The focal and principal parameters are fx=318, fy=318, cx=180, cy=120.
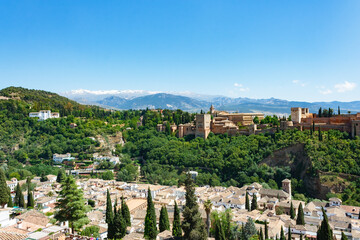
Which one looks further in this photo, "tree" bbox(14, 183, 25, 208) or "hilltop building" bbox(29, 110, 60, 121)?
"hilltop building" bbox(29, 110, 60, 121)

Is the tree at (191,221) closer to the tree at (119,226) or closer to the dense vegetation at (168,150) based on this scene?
the tree at (119,226)

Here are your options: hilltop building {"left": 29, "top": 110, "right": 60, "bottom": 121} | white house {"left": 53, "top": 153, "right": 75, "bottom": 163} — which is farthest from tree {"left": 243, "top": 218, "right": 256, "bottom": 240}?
hilltop building {"left": 29, "top": 110, "right": 60, "bottom": 121}

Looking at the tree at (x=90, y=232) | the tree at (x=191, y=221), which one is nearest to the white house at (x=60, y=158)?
the tree at (x=90, y=232)

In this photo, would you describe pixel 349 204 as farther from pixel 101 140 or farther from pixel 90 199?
pixel 101 140

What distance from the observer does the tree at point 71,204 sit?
14.2m

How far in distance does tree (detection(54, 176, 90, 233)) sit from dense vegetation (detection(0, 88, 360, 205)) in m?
26.0

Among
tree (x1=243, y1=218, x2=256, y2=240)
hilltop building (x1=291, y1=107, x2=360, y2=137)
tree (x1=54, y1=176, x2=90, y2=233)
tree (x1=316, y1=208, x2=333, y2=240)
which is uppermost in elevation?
hilltop building (x1=291, y1=107, x2=360, y2=137)

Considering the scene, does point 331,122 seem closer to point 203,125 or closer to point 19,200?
point 203,125

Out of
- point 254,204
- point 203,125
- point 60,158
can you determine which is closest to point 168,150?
point 203,125

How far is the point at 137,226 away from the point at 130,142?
116 feet

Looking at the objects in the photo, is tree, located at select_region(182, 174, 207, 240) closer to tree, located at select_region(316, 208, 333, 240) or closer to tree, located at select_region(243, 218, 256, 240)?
tree, located at select_region(316, 208, 333, 240)

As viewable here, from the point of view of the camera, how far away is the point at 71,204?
559 inches

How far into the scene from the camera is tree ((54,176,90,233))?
14.2 metres

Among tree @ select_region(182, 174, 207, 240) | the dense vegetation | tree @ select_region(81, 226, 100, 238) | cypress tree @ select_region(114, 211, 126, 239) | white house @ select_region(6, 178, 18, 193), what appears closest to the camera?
tree @ select_region(182, 174, 207, 240)
